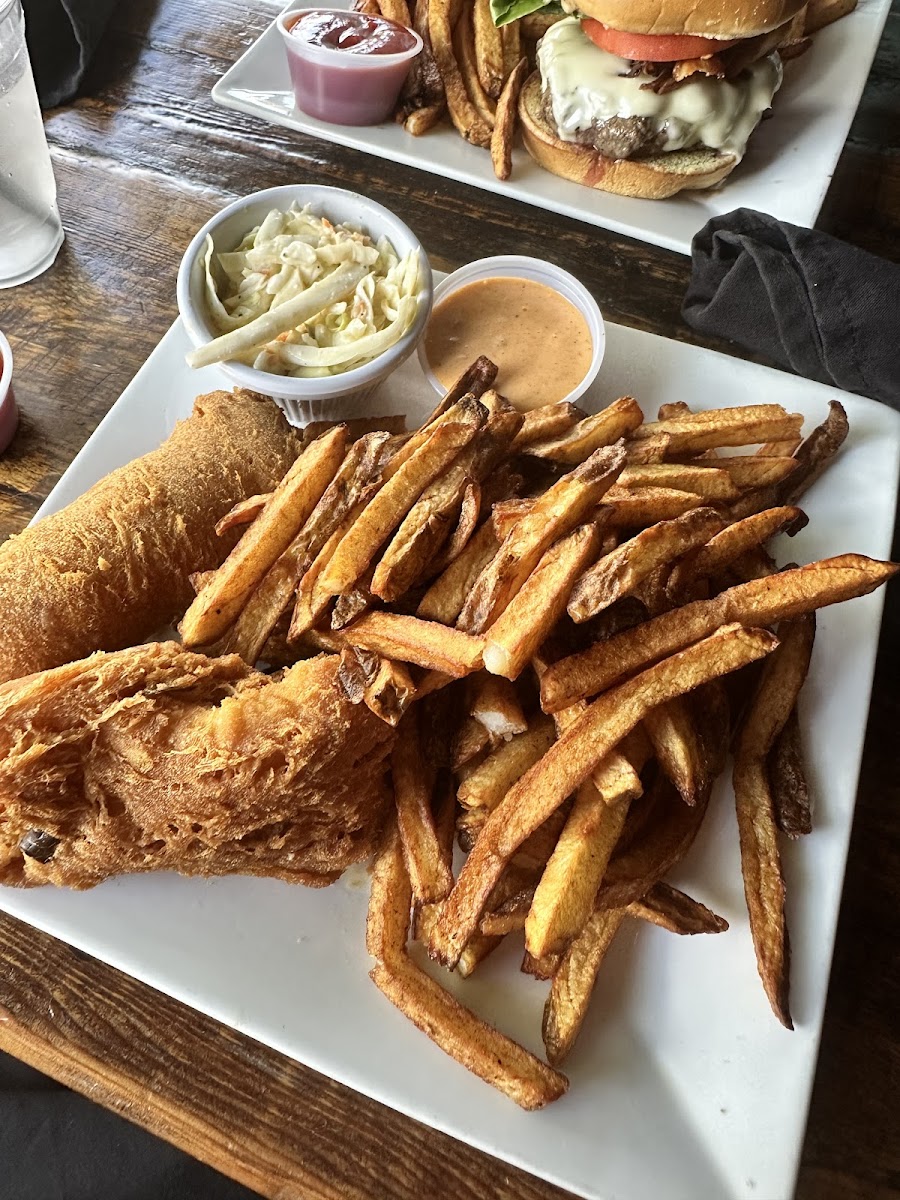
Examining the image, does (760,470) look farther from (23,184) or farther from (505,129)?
(23,184)

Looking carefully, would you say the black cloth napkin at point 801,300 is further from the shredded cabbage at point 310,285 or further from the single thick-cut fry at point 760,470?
the shredded cabbage at point 310,285

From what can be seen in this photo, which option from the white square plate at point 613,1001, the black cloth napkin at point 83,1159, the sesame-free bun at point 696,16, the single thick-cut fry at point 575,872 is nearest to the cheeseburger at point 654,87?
the sesame-free bun at point 696,16

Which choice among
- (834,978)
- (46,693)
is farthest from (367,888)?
(834,978)

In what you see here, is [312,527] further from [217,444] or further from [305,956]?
[305,956]

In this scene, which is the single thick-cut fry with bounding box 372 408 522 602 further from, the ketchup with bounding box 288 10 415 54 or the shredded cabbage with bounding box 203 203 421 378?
the ketchup with bounding box 288 10 415 54

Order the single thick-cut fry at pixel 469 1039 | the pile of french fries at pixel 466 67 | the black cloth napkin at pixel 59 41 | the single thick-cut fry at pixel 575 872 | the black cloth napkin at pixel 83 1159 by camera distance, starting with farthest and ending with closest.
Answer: the black cloth napkin at pixel 59 41, the pile of french fries at pixel 466 67, the black cloth napkin at pixel 83 1159, the single thick-cut fry at pixel 469 1039, the single thick-cut fry at pixel 575 872
